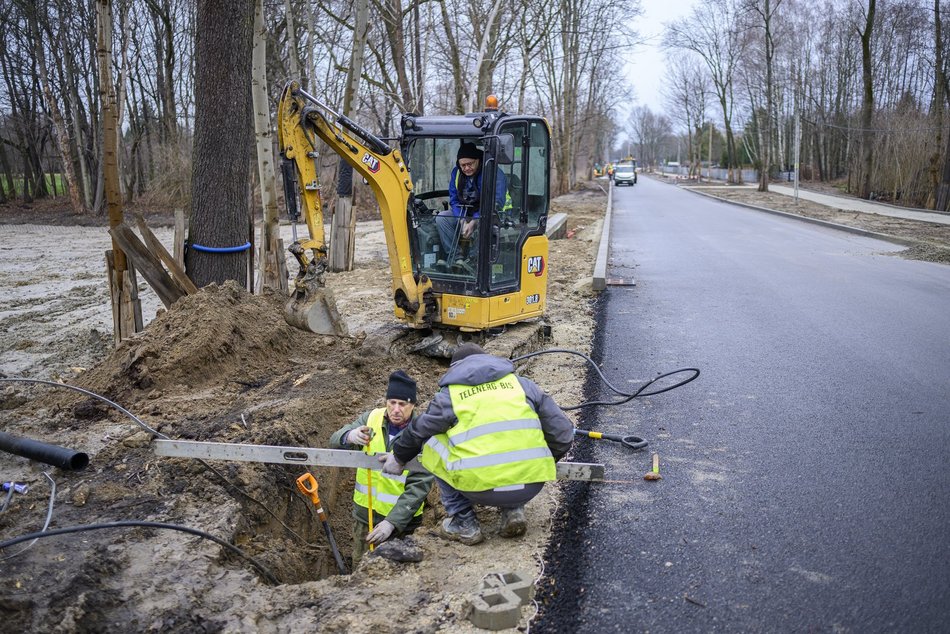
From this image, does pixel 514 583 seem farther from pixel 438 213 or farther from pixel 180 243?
pixel 180 243

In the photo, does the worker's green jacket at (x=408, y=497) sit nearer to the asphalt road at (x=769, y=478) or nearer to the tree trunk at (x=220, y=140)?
the asphalt road at (x=769, y=478)

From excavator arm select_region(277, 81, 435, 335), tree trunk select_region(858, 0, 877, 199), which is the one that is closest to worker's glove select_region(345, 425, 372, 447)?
excavator arm select_region(277, 81, 435, 335)

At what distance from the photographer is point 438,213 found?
7973 millimetres

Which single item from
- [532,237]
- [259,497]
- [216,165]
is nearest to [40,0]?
[216,165]

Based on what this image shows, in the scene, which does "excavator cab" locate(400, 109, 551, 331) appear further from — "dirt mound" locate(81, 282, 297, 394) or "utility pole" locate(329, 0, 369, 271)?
"utility pole" locate(329, 0, 369, 271)

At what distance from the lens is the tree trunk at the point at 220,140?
7.67 m

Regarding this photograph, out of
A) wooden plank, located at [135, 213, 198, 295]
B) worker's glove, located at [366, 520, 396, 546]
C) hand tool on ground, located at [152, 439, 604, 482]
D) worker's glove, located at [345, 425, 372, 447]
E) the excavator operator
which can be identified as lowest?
worker's glove, located at [366, 520, 396, 546]

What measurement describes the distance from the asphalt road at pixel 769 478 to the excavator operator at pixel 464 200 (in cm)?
205

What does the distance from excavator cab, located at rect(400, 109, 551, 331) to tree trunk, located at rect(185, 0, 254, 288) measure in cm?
180

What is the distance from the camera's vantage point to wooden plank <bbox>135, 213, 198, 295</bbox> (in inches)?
292

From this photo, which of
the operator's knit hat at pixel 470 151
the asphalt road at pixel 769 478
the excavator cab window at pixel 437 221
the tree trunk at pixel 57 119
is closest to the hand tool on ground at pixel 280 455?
the asphalt road at pixel 769 478

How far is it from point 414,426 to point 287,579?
136 centimetres

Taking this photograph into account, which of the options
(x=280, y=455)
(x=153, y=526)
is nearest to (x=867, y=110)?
(x=280, y=455)

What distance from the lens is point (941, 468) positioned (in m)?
4.96
